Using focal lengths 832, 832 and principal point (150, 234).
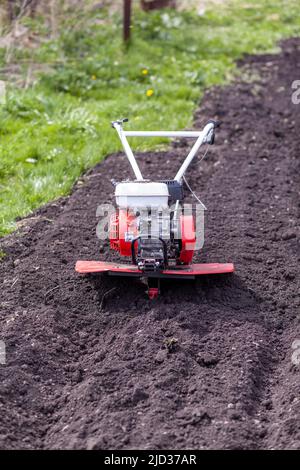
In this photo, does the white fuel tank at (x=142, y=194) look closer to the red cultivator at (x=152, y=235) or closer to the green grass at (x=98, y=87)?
the red cultivator at (x=152, y=235)

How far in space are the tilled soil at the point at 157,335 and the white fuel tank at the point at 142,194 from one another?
74 centimetres

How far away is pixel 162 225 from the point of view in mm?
5953

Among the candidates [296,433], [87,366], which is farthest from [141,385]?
[296,433]

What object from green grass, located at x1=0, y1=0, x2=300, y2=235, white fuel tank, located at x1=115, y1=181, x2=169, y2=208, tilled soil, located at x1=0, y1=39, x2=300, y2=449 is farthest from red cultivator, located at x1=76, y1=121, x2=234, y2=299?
green grass, located at x1=0, y1=0, x2=300, y2=235

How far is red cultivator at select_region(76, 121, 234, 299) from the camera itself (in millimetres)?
5934

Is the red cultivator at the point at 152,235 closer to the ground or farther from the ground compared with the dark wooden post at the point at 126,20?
closer to the ground

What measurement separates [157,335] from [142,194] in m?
1.02

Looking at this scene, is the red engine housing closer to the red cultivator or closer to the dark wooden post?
the red cultivator

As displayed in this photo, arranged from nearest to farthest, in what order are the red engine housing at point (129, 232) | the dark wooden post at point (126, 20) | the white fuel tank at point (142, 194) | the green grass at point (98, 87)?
the white fuel tank at point (142, 194) → the red engine housing at point (129, 232) → the green grass at point (98, 87) → the dark wooden post at point (126, 20)

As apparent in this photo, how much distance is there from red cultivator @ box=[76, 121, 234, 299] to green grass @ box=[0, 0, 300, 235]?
66.9 inches

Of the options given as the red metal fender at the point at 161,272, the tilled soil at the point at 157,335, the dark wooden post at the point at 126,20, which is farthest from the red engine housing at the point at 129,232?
the dark wooden post at the point at 126,20

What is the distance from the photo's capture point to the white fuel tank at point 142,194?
5.91 metres

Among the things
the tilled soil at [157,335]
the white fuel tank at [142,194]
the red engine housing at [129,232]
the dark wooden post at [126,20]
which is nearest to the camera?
the tilled soil at [157,335]

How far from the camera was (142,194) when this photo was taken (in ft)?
19.4
